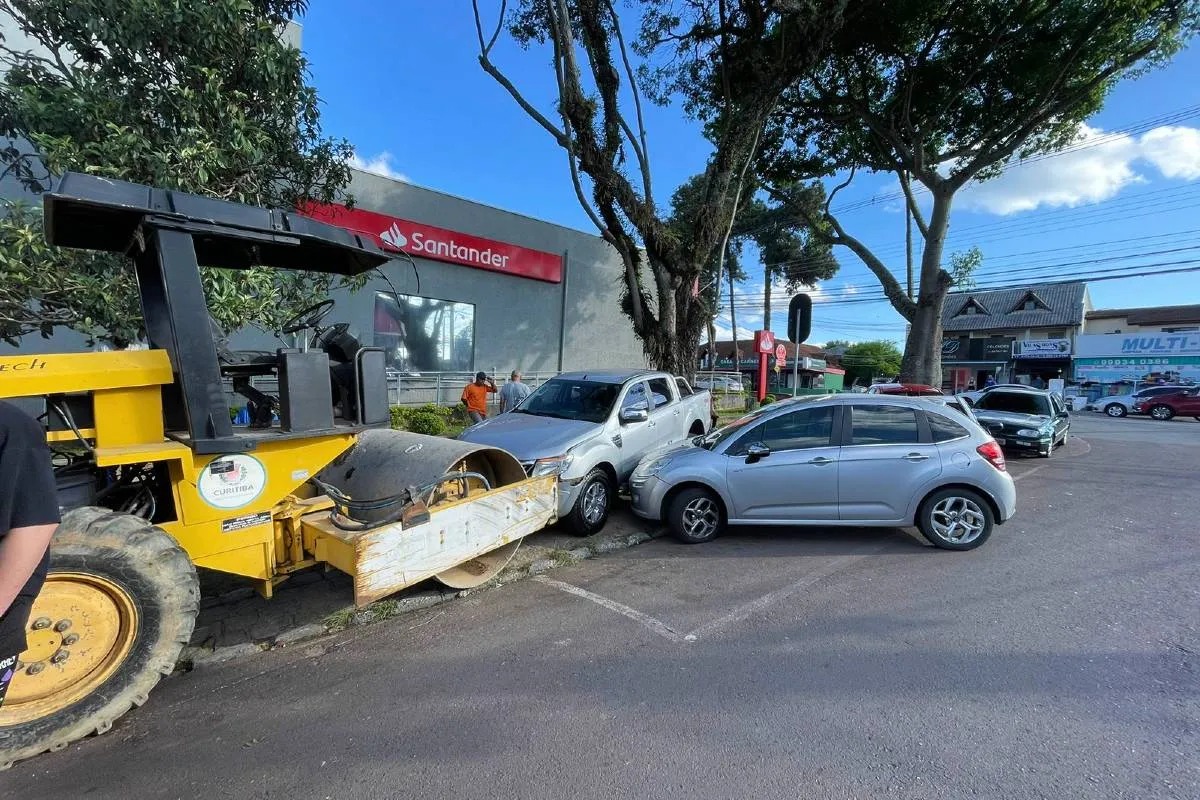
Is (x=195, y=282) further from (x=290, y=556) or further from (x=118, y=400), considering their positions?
(x=290, y=556)

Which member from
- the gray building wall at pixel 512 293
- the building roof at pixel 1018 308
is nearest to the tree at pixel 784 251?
the building roof at pixel 1018 308

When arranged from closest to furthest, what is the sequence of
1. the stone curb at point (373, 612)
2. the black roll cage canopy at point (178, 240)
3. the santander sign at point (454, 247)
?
1. the black roll cage canopy at point (178, 240)
2. the stone curb at point (373, 612)
3. the santander sign at point (454, 247)

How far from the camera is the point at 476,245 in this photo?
14.6m

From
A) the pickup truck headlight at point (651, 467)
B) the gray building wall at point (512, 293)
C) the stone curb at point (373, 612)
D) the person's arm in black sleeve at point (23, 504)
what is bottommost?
the stone curb at point (373, 612)

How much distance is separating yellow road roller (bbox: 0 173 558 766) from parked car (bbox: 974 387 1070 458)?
1163cm

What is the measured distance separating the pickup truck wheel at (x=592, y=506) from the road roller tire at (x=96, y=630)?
11.1ft

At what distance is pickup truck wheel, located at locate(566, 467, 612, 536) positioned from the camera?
5.57 m

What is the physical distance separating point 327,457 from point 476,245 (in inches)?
481

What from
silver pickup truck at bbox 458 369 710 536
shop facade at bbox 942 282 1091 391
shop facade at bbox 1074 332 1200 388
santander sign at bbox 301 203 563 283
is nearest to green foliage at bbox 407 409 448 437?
santander sign at bbox 301 203 563 283

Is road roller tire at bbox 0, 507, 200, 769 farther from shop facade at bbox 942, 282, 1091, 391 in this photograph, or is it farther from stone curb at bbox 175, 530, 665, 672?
shop facade at bbox 942, 282, 1091, 391

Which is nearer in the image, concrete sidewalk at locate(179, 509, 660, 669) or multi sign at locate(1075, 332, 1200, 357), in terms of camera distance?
concrete sidewalk at locate(179, 509, 660, 669)

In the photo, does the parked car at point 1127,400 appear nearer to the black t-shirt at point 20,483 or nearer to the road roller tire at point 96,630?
the road roller tire at point 96,630

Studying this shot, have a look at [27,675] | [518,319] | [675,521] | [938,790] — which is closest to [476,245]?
[518,319]

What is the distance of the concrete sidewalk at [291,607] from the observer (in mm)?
3490
